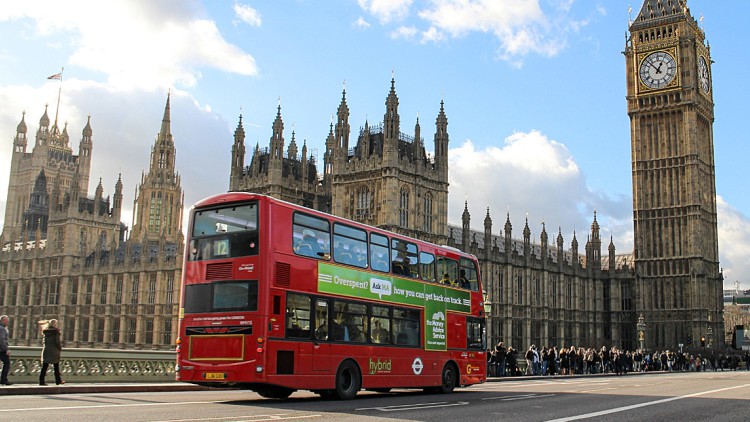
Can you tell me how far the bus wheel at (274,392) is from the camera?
62.3 ft

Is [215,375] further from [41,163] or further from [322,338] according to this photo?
[41,163]

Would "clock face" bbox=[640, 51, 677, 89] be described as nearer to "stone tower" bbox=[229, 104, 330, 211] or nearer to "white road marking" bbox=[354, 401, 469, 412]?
"stone tower" bbox=[229, 104, 330, 211]

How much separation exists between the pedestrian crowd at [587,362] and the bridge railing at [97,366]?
55.5 ft

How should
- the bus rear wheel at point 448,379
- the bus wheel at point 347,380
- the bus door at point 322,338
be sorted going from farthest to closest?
the bus rear wheel at point 448,379 → the bus wheel at point 347,380 → the bus door at point 322,338

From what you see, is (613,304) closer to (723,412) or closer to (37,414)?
(723,412)

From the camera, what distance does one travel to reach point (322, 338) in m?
18.6

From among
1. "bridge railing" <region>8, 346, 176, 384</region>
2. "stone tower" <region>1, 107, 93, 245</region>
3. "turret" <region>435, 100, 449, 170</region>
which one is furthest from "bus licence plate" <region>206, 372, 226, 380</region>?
"stone tower" <region>1, 107, 93, 245</region>

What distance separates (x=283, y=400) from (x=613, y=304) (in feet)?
223

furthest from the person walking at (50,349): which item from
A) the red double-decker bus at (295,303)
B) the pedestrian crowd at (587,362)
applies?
the pedestrian crowd at (587,362)

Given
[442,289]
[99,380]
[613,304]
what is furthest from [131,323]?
[442,289]

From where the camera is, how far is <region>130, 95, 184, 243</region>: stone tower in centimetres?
12469

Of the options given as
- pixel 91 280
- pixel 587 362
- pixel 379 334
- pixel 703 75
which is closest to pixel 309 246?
pixel 379 334

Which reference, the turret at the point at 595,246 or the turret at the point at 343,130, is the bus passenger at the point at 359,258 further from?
the turret at the point at 595,246

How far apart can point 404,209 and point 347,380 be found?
36784 mm
